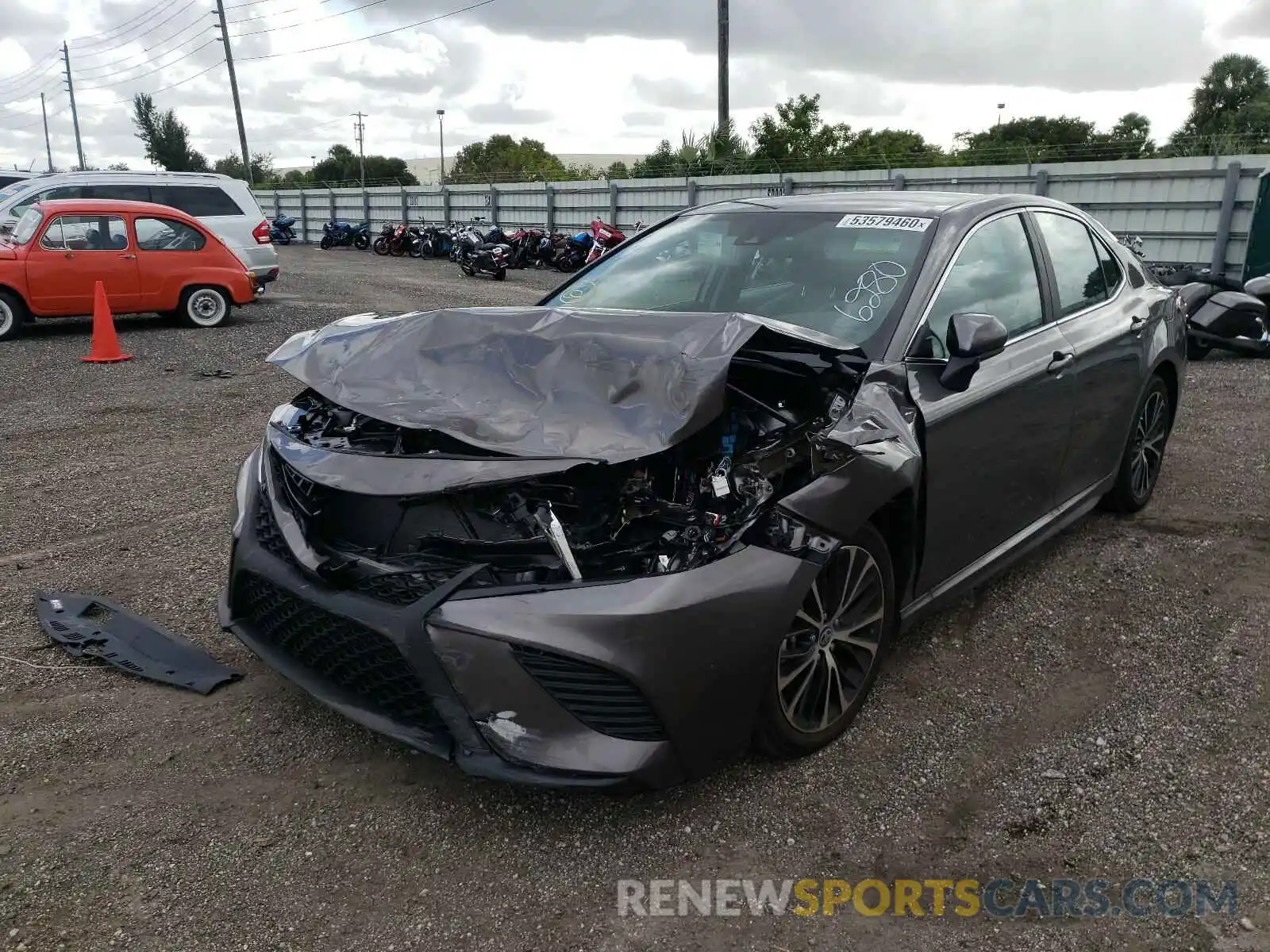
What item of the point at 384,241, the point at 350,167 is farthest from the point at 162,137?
the point at 384,241

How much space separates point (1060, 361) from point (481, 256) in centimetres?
1816

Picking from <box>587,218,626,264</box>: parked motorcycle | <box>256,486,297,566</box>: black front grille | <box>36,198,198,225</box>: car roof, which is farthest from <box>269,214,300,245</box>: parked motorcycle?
<box>256,486,297,566</box>: black front grille

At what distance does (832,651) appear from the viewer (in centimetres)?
297

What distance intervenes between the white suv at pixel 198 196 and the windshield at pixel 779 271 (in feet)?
37.9

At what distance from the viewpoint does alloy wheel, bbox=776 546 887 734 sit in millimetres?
2811

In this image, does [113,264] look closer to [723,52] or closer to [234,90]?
[723,52]

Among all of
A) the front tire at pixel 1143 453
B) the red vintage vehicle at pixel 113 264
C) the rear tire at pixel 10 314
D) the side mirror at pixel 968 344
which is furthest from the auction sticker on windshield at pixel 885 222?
the rear tire at pixel 10 314

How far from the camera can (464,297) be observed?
1636cm

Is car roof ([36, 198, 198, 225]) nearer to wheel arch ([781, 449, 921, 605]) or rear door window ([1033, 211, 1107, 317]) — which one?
rear door window ([1033, 211, 1107, 317])

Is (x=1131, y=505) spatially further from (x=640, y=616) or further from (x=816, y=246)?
(x=640, y=616)

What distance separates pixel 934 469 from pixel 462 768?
5.79 ft

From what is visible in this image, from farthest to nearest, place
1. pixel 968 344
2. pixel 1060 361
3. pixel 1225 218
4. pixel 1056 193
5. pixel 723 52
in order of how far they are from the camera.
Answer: pixel 723 52 → pixel 1056 193 → pixel 1225 218 → pixel 1060 361 → pixel 968 344

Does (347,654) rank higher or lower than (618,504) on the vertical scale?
lower

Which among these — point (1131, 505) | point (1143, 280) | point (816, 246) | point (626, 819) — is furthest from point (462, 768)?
point (1143, 280)
